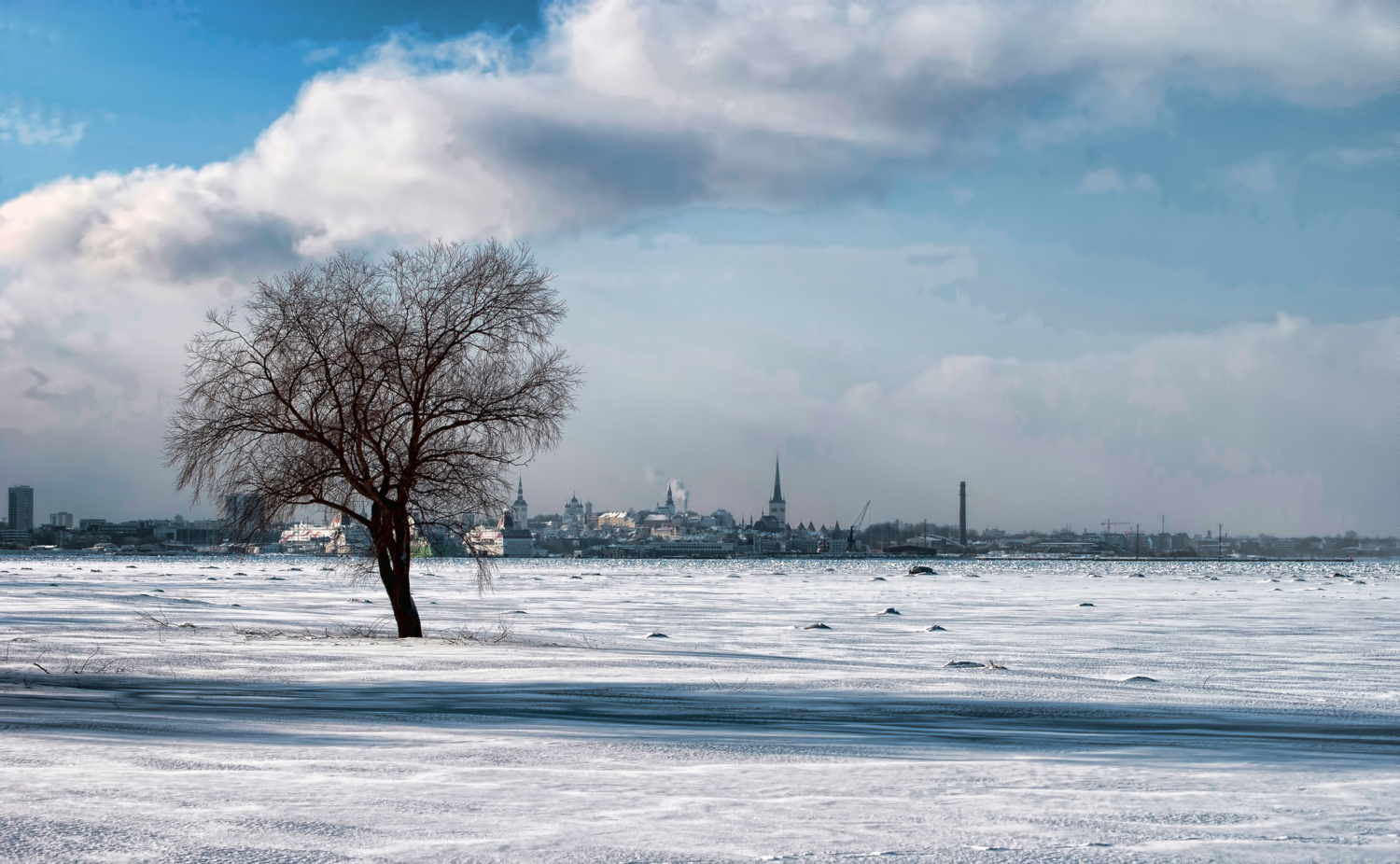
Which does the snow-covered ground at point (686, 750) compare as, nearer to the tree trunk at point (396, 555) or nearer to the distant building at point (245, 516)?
the tree trunk at point (396, 555)

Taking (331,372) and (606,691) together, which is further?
(331,372)

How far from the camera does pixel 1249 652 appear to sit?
22.8 metres

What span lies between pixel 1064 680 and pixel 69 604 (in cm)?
3228

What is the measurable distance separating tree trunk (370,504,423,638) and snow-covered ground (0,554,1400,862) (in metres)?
1.27

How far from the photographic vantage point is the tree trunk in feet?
80.2

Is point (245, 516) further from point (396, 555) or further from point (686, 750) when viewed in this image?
point (686, 750)

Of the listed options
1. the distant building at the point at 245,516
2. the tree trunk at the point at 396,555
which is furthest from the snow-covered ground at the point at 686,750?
the distant building at the point at 245,516

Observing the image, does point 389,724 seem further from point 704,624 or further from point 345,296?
point 704,624

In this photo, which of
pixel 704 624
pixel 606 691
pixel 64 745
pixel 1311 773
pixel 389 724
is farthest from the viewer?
pixel 704 624

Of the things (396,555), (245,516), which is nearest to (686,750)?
(396,555)

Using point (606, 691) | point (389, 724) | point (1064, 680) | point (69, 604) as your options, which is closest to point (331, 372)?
point (606, 691)

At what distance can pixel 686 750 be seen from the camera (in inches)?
392

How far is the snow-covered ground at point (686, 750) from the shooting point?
6430 millimetres

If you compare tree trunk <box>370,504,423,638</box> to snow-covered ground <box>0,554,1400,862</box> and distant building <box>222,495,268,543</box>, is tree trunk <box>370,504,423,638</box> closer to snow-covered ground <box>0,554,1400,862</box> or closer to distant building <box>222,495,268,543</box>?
snow-covered ground <box>0,554,1400,862</box>
